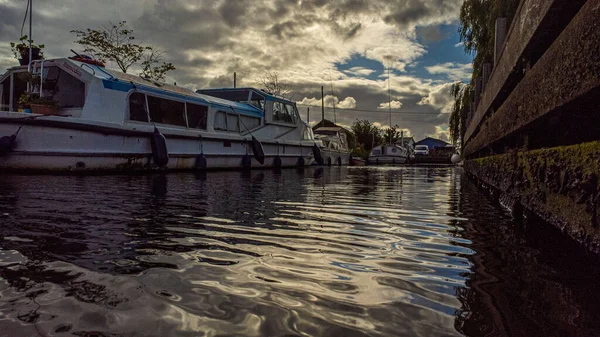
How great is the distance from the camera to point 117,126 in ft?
32.5

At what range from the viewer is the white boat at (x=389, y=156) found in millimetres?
41000

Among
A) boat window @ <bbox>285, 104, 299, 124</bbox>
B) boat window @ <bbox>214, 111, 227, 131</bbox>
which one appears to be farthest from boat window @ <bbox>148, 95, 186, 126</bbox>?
boat window @ <bbox>285, 104, 299, 124</bbox>

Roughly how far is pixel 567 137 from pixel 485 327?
2.19m

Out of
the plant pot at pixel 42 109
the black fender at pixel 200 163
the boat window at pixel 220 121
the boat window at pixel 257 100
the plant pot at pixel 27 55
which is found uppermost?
the plant pot at pixel 27 55

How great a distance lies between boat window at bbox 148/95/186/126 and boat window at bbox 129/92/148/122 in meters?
0.22

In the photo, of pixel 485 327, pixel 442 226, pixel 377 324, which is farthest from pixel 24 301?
pixel 442 226

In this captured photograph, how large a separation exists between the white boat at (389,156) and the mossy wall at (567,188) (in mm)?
37812

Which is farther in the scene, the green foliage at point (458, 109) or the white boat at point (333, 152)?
the white boat at point (333, 152)

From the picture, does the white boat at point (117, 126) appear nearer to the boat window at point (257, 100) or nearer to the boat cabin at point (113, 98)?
the boat cabin at point (113, 98)

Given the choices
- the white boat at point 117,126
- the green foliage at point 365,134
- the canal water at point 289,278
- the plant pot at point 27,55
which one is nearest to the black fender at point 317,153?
the white boat at point 117,126

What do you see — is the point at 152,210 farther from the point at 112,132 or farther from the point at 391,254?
the point at 112,132

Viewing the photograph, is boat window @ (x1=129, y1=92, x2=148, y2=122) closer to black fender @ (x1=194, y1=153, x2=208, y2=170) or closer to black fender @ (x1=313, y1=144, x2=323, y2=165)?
black fender @ (x1=194, y1=153, x2=208, y2=170)

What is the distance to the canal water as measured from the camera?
1.23 metres

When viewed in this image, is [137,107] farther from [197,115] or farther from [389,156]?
[389,156]
